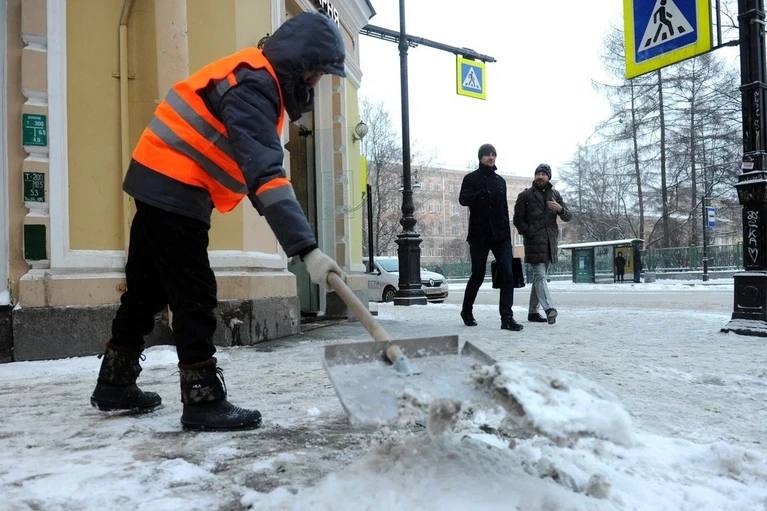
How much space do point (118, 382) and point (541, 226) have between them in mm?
5244

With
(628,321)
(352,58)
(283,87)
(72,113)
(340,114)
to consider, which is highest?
(352,58)

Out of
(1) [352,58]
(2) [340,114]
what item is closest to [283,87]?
(2) [340,114]

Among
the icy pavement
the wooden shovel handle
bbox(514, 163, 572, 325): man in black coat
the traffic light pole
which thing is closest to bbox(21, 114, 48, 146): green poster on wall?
the icy pavement

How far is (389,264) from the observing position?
1819 centimetres

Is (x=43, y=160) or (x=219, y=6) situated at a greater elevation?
(x=219, y=6)

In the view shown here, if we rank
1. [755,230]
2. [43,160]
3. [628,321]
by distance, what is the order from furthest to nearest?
[628,321], [755,230], [43,160]

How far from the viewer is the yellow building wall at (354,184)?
28.1 feet

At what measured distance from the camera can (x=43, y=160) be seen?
4504mm

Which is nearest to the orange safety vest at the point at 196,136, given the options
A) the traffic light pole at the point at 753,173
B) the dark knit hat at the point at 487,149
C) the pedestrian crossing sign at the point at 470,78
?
the dark knit hat at the point at 487,149

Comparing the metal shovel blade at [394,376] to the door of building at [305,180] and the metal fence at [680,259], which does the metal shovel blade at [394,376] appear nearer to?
the door of building at [305,180]

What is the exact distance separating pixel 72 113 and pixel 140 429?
3157 millimetres

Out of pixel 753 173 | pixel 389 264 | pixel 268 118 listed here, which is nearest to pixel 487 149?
pixel 753 173

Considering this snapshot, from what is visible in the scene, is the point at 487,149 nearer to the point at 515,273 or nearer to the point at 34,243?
the point at 515,273

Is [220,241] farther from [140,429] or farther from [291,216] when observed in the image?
[291,216]
